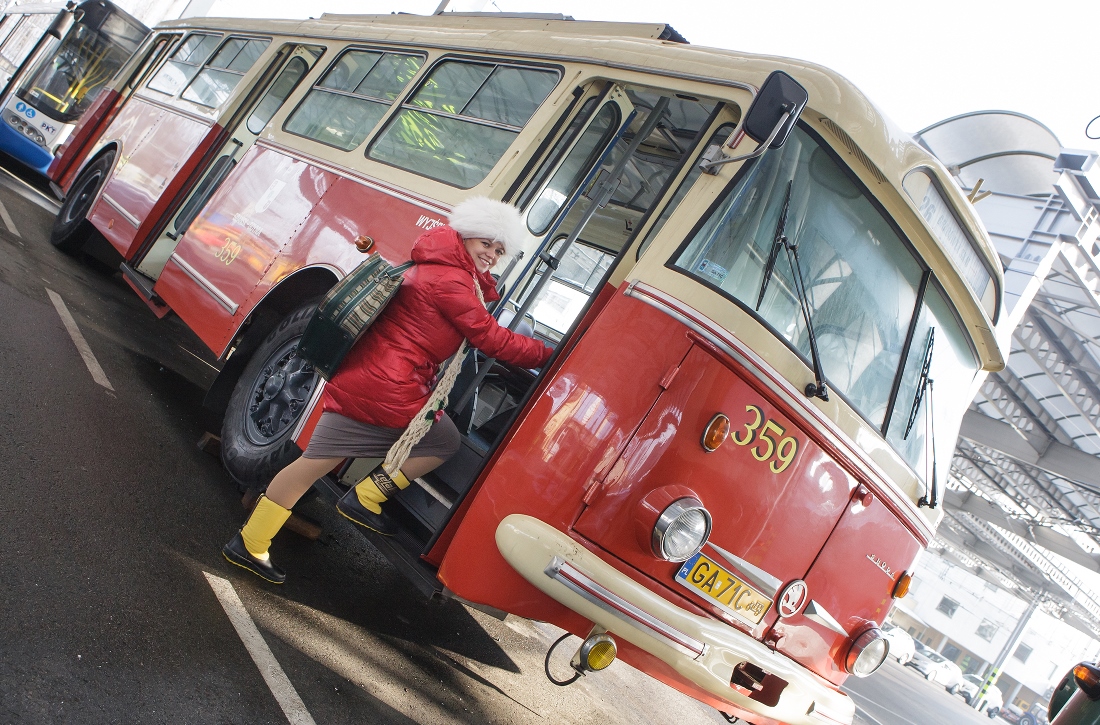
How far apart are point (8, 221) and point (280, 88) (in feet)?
13.9

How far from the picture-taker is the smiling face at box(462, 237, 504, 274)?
3.38 m

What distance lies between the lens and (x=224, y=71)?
682cm

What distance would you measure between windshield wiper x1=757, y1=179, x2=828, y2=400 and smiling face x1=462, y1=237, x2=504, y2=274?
111 cm

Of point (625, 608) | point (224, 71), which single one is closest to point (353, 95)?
point (224, 71)

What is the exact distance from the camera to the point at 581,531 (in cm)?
285

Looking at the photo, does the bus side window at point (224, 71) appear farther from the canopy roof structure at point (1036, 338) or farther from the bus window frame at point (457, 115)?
the canopy roof structure at point (1036, 338)

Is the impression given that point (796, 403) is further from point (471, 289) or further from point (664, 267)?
point (471, 289)

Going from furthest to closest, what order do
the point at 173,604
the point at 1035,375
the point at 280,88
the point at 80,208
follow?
the point at 1035,375 < the point at 80,208 < the point at 280,88 < the point at 173,604

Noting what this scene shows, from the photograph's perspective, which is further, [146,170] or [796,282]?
[146,170]

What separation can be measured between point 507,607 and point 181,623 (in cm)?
119

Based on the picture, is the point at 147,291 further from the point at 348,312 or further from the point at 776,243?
the point at 776,243

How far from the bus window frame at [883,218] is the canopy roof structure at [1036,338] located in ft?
2.44

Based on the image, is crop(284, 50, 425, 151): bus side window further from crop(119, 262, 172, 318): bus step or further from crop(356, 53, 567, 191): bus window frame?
crop(119, 262, 172, 318): bus step

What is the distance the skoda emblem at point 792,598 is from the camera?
10.3 ft
